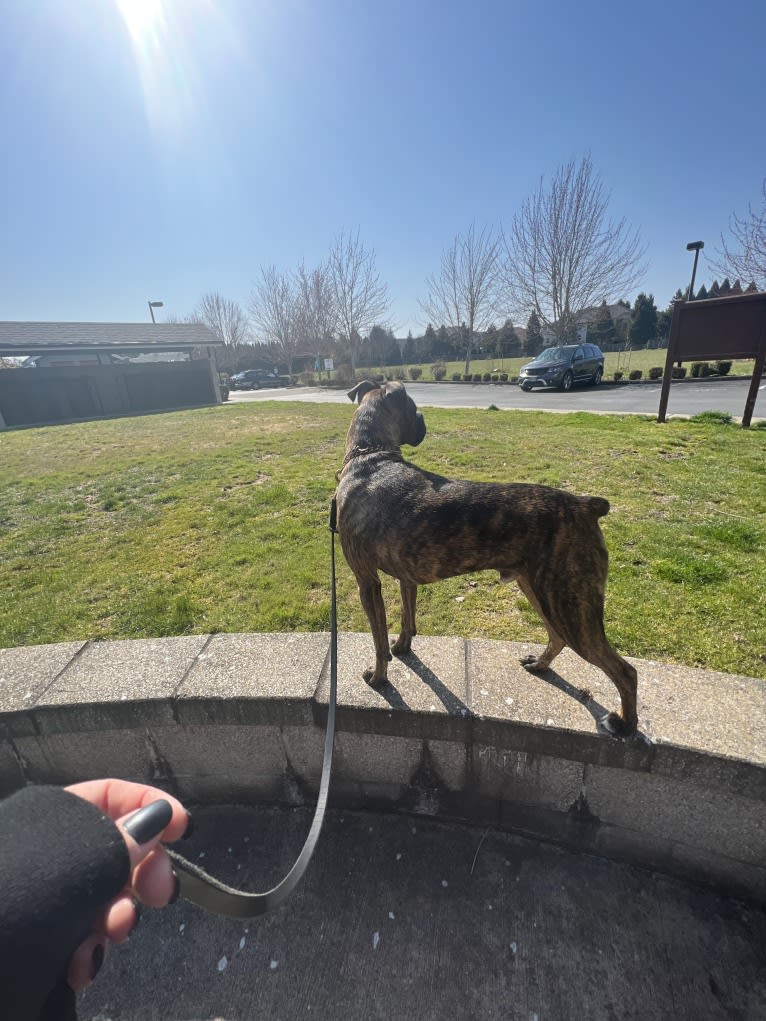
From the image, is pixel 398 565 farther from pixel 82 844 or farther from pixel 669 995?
pixel 669 995

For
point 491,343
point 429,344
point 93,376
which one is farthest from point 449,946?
point 429,344

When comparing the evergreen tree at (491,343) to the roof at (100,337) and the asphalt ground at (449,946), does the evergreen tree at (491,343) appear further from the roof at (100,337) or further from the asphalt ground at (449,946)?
the asphalt ground at (449,946)

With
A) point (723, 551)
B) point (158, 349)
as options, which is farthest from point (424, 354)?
point (723, 551)

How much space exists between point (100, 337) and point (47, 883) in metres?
37.1

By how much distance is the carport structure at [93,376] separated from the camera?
23.7 meters

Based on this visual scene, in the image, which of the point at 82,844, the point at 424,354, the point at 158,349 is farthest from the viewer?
the point at 424,354

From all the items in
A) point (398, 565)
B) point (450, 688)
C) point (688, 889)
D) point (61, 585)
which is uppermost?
point (398, 565)

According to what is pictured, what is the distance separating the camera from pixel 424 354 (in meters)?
63.5

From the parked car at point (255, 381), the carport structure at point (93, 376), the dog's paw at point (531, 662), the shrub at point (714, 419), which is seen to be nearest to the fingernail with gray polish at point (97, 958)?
the dog's paw at point (531, 662)

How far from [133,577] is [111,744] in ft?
7.24

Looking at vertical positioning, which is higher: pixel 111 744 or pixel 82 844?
pixel 82 844

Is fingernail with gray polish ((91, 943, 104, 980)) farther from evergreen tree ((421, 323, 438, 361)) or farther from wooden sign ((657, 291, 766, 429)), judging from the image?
evergreen tree ((421, 323, 438, 361))

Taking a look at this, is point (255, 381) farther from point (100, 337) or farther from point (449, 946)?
point (449, 946)

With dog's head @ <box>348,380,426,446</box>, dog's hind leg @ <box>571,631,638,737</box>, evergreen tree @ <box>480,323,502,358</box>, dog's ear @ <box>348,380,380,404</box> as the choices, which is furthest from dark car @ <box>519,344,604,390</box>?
evergreen tree @ <box>480,323,502,358</box>
